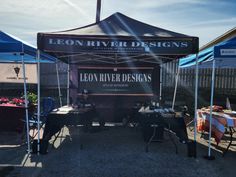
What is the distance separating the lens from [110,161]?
198 inches

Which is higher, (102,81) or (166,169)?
(102,81)

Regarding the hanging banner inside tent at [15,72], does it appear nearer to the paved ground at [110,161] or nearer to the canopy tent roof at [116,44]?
the paved ground at [110,161]

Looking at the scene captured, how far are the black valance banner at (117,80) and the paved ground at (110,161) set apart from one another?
242 centimetres

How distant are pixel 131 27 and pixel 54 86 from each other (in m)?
12.1

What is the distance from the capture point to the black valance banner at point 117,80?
877cm

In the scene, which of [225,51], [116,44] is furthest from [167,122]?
[116,44]

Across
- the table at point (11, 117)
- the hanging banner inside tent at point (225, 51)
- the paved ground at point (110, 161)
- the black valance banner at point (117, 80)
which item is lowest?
the paved ground at point (110, 161)

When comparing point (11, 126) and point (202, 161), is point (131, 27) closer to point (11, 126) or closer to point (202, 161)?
point (202, 161)

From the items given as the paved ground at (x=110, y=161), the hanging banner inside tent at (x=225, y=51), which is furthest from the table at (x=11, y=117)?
the hanging banner inside tent at (x=225, y=51)

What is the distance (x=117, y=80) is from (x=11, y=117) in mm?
3380

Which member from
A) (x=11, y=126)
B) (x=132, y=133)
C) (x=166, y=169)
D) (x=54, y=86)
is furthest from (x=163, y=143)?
(x=54, y=86)

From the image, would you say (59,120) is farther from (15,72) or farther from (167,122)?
(15,72)

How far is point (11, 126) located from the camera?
7.35 m

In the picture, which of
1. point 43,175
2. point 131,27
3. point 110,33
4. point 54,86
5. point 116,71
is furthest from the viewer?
point 54,86
